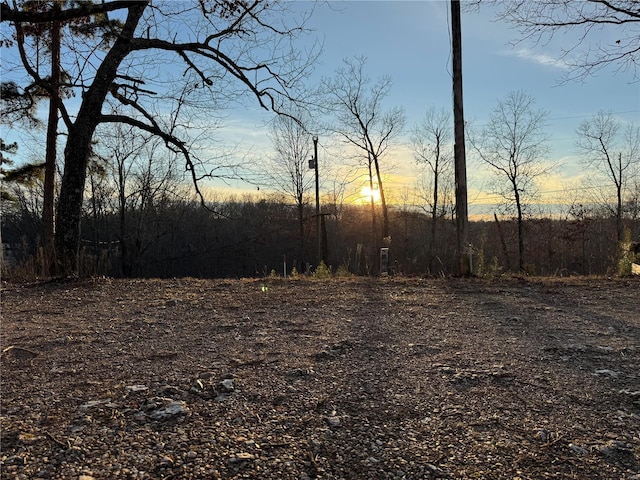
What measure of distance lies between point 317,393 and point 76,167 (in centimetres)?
673

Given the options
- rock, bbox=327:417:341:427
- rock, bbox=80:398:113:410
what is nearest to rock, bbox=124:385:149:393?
rock, bbox=80:398:113:410

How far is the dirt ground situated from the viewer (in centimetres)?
180

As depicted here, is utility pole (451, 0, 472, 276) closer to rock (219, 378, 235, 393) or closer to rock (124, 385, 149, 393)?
rock (219, 378, 235, 393)

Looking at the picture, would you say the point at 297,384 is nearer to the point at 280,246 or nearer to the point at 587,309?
the point at 587,309

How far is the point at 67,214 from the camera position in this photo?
7562 mm

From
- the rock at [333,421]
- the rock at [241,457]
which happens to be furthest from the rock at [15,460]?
the rock at [333,421]

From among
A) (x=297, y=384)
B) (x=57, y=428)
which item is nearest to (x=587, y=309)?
(x=297, y=384)

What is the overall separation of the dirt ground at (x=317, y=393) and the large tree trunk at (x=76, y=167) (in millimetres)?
3143

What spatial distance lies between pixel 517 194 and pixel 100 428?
2755cm

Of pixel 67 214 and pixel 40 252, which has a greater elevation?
pixel 67 214

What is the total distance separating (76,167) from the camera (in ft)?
24.7

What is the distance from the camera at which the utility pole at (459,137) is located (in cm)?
A: 880

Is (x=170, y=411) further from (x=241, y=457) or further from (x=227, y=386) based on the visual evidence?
(x=241, y=457)

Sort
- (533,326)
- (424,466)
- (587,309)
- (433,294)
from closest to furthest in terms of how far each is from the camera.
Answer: (424,466) < (533,326) < (587,309) < (433,294)
